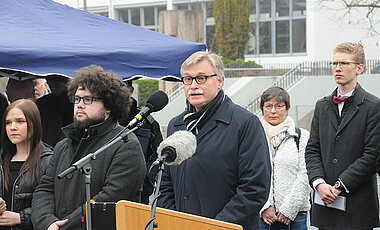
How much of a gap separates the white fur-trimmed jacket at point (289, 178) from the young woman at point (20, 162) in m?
2.26

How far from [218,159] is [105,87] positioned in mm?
1270

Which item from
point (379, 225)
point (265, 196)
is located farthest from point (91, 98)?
point (379, 225)

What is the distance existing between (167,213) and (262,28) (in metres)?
39.3

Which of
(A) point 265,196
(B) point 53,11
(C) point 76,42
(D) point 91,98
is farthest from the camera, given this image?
(B) point 53,11

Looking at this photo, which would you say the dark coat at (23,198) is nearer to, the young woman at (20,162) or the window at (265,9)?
the young woman at (20,162)

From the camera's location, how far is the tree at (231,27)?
124 feet

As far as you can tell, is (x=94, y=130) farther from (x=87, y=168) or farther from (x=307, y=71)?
(x=307, y=71)

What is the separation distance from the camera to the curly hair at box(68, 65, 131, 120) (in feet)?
14.8

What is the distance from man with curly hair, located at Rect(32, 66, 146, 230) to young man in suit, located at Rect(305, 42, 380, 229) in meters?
1.77

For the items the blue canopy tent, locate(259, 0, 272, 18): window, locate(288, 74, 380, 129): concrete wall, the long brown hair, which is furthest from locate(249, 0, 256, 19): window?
the long brown hair

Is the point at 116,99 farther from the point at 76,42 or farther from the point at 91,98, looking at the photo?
the point at 76,42

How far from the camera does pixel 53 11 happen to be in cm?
766

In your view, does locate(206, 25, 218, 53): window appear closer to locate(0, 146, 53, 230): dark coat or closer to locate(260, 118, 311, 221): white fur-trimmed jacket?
locate(260, 118, 311, 221): white fur-trimmed jacket

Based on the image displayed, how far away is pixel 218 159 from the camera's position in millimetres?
3842
